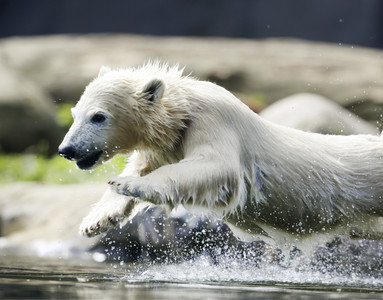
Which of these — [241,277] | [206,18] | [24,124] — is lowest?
[24,124]

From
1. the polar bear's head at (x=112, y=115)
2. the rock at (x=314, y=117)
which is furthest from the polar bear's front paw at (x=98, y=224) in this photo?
the rock at (x=314, y=117)

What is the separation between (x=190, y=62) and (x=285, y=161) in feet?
30.1

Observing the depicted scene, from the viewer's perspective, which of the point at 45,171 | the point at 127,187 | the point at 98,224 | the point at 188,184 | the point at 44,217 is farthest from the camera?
the point at 45,171

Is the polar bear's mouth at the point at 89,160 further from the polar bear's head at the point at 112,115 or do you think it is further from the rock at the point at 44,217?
the rock at the point at 44,217

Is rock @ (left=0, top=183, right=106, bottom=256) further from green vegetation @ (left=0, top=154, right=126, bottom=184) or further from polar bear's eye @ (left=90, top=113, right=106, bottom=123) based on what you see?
polar bear's eye @ (left=90, top=113, right=106, bottom=123)

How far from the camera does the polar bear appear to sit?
14.6ft

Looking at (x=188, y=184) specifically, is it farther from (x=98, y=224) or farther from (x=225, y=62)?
(x=225, y=62)

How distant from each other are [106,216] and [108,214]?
21mm

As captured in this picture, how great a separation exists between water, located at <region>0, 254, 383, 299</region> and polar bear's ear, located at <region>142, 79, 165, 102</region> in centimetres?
124

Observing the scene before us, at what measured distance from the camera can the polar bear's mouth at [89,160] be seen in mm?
4621

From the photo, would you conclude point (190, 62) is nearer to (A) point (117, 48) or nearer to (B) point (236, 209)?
(A) point (117, 48)

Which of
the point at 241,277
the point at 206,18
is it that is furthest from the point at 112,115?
the point at 206,18

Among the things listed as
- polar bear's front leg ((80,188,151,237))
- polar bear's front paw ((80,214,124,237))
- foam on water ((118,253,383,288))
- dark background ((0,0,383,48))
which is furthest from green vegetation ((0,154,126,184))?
dark background ((0,0,383,48))

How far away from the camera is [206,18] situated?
18656 millimetres
